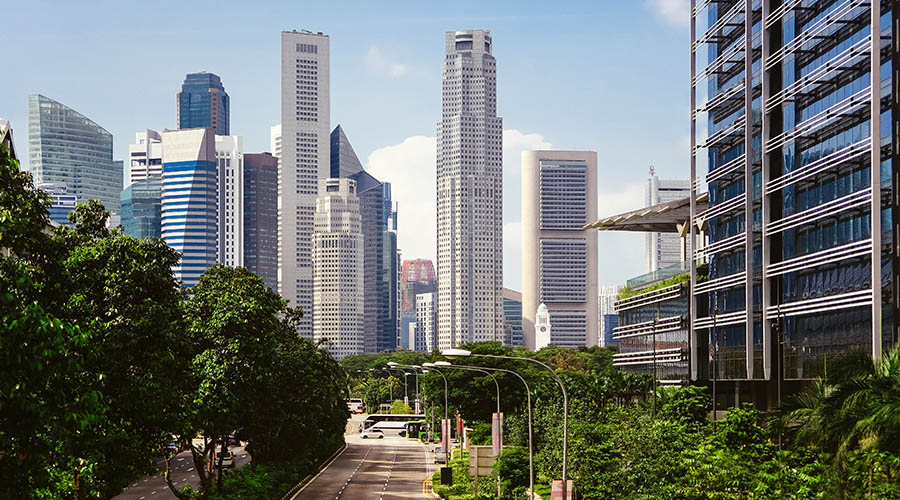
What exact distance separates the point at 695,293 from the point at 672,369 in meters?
10.7

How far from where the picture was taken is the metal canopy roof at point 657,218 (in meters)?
109

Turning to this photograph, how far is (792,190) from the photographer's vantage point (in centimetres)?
7762

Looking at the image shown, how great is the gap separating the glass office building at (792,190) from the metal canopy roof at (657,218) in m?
10.4

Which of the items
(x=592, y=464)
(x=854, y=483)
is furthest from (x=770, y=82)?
(x=854, y=483)

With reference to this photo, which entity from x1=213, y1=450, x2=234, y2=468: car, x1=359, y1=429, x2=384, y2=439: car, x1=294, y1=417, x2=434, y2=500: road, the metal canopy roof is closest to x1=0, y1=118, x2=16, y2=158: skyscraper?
x1=213, y1=450, x2=234, y2=468: car

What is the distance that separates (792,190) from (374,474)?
4626 cm

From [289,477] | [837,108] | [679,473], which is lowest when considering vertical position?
[289,477]


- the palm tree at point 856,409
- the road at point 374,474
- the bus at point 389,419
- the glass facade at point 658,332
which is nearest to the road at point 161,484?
the road at point 374,474

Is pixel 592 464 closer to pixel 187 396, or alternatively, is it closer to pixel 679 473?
pixel 679 473

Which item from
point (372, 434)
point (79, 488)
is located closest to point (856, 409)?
point (79, 488)

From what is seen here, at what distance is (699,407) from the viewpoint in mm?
67375

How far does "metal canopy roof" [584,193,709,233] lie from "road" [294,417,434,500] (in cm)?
3112

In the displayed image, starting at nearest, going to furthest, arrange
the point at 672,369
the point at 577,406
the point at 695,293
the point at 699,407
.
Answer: the point at 699,407
the point at 577,406
the point at 695,293
the point at 672,369

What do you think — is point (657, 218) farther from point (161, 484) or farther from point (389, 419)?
point (389, 419)
